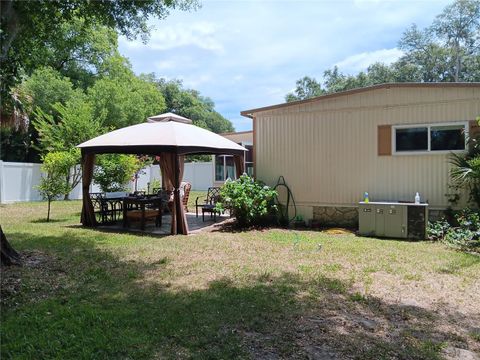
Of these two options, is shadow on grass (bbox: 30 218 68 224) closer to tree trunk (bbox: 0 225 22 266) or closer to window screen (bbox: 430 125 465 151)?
tree trunk (bbox: 0 225 22 266)

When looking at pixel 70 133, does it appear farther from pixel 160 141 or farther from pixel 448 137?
pixel 448 137

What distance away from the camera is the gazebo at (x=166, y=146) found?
8867 millimetres

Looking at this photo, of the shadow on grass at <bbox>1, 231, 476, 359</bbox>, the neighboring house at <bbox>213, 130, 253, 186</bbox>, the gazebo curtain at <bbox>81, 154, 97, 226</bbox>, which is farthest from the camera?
the neighboring house at <bbox>213, 130, 253, 186</bbox>

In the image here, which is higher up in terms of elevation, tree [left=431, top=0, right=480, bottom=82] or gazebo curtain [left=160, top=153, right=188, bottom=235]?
tree [left=431, top=0, right=480, bottom=82]

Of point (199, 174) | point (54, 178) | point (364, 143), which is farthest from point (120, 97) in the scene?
point (364, 143)

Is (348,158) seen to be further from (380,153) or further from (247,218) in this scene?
(247,218)

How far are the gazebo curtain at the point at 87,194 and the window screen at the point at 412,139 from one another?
309 inches

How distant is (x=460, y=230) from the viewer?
8039 millimetres

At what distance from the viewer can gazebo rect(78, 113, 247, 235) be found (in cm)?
887

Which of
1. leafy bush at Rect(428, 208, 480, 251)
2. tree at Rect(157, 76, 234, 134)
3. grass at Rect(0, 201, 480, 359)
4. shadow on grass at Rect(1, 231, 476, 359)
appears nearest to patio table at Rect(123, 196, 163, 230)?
grass at Rect(0, 201, 480, 359)

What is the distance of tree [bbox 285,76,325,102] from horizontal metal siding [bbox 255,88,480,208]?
31.0m

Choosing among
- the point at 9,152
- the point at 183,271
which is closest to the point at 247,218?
the point at 183,271

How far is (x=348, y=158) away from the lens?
998cm

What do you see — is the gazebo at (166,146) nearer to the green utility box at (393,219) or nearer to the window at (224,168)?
the green utility box at (393,219)
